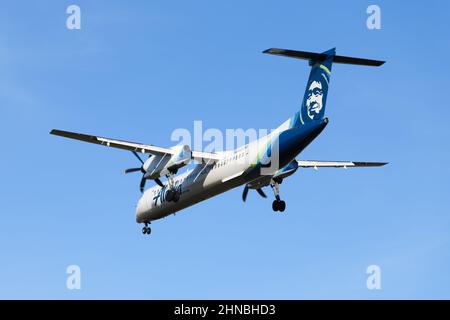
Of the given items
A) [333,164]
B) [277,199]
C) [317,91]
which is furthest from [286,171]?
[317,91]

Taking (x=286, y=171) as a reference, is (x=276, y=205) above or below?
below

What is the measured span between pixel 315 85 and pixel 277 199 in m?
8.04

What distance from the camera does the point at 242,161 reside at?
131ft

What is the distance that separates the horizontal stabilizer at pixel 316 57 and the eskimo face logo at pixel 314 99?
47.9 inches

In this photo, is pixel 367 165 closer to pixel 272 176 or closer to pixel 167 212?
pixel 272 176

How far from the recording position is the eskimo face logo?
37500 mm

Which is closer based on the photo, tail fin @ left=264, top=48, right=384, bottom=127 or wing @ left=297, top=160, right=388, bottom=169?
tail fin @ left=264, top=48, right=384, bottom=127

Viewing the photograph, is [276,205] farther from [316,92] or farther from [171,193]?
[316,92]

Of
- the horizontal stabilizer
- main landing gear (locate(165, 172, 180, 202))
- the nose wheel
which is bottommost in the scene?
the nose wheel

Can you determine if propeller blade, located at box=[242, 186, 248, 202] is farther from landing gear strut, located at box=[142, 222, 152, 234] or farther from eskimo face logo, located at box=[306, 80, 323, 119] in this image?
eskimo face logo, located at box=[306, 80, 323, 119]

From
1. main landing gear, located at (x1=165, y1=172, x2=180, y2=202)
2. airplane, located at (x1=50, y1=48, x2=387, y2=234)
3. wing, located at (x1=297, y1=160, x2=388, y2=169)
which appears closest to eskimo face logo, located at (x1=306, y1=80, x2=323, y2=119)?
airplane, located at (x1=50, y1=48, x2=387, y2=234)

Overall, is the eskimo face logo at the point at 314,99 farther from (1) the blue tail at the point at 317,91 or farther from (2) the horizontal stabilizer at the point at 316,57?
(2) the horizontal stabilizer at the point at 316,57

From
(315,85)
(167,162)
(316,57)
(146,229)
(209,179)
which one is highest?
(316,57)
